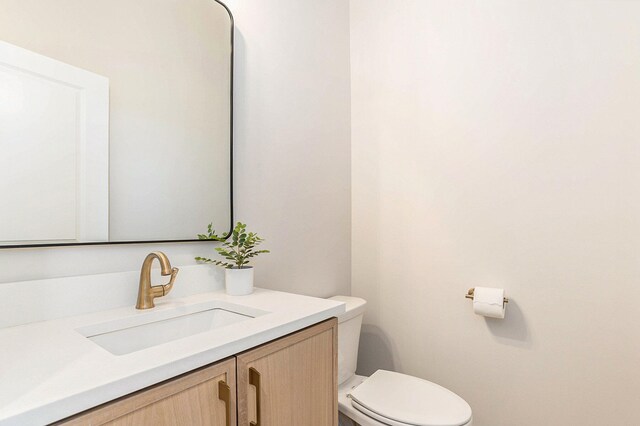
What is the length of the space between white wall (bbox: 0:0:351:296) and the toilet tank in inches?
9.0

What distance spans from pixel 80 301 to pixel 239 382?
1.69 ft

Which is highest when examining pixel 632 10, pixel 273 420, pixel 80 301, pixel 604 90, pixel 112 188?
pixel 632 10

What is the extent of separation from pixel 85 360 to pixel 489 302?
138cm

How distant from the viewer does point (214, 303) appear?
3.53ft

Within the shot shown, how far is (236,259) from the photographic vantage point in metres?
1.19

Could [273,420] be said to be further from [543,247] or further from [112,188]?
[543,247]

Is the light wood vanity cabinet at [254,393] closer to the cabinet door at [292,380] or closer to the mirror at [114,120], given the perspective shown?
the cabinet door at [292,380]

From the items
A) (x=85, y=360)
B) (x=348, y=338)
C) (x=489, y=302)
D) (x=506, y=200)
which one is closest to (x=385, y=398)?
(x=348, y=338)

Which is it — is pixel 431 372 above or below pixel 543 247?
below

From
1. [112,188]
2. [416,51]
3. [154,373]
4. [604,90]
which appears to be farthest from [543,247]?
[112,188]

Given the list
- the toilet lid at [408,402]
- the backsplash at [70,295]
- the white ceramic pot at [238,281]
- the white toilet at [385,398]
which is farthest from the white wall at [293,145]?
the toilet lid at [408,402]

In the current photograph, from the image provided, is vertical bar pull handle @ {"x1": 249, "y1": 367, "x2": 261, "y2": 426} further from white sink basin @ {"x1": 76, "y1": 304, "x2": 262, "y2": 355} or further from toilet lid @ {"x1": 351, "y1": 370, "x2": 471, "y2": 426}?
toilet lid @ {"x1": 351, "y1": 370, "x2": 471, "y2": 426}

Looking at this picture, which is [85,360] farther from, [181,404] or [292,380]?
[292,380]

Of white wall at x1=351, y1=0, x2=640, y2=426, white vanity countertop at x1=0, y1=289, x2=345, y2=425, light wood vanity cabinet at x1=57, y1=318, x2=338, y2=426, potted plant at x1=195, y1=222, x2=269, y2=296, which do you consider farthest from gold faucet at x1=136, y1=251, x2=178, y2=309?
white wall at x1=351, y1=0, x2=640, y2=426
